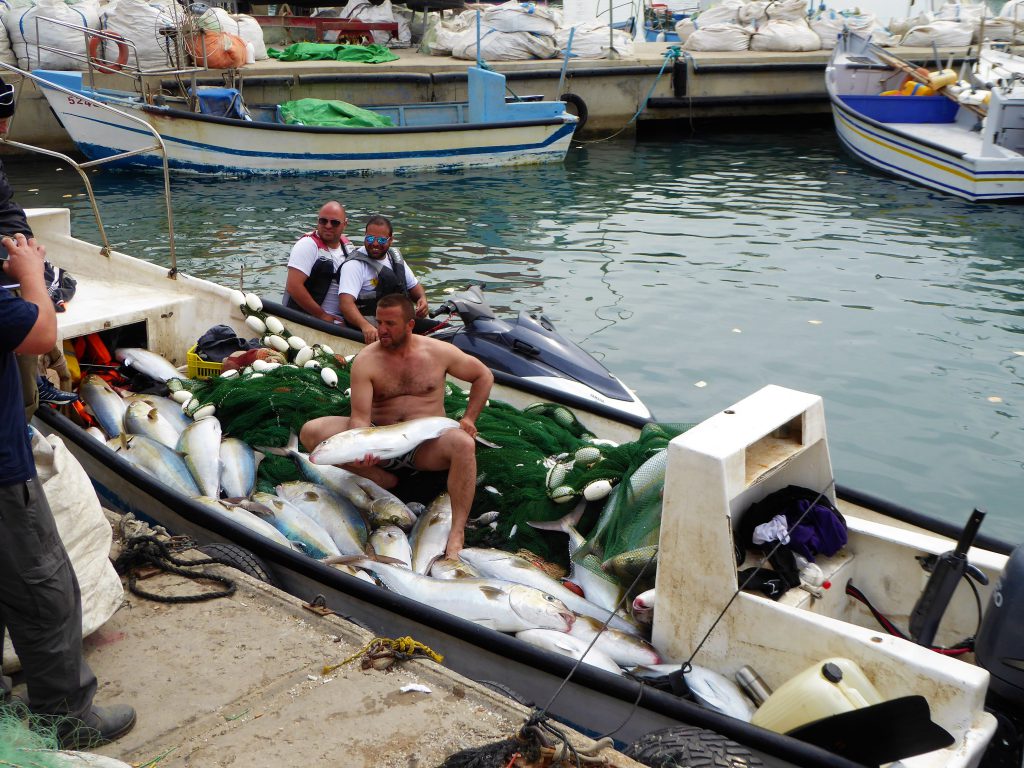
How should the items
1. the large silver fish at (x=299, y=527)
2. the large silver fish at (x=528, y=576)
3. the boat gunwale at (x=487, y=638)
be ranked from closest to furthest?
the boat gunwale at (x=487, y=638) < the large silver fish at (x=528, y=576) < the large silver fish at (x=299, y=527)

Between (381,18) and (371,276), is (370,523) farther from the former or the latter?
(381,18)

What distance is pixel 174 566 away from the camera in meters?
4.26

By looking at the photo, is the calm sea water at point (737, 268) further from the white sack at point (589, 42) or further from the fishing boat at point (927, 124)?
the white sack at point (589, 42)

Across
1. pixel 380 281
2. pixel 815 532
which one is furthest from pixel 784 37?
pixel 815 532

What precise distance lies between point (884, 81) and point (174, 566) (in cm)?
2150

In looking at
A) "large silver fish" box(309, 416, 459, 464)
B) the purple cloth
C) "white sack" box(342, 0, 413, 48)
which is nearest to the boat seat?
"large silver fish" box(309, 416, 459, 464)

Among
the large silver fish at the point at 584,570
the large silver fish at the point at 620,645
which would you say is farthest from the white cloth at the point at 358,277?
the large silver fish at the point at 620,645

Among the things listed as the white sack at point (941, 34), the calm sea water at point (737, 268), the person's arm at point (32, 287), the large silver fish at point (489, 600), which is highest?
the white sack at point (941, 34)

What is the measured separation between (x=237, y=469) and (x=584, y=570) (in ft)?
7.38

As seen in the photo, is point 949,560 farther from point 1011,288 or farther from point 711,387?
point 1011,288

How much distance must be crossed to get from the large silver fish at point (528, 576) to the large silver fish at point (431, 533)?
0.53 feet

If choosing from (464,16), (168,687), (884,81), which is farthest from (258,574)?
(464,16)

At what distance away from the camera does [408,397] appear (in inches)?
217

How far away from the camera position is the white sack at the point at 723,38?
2486 cm
